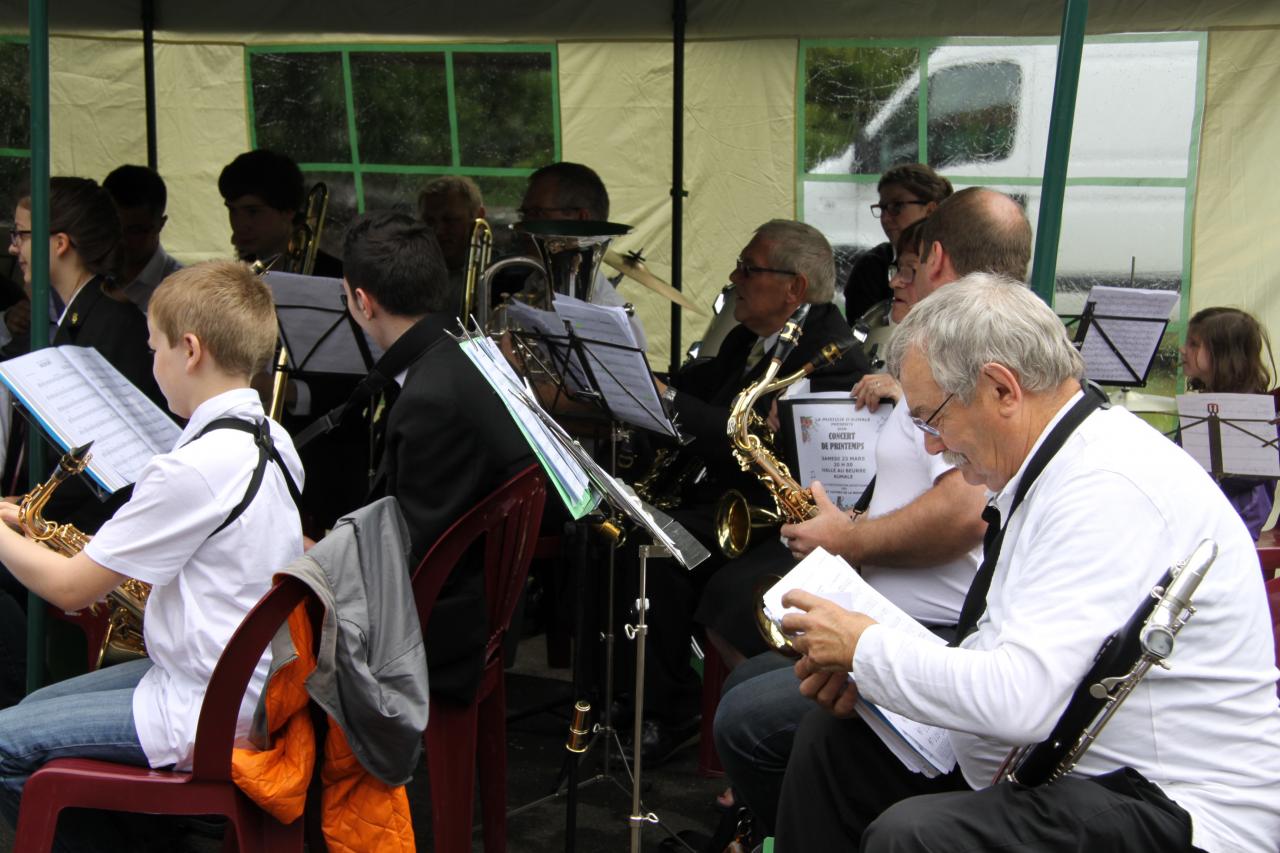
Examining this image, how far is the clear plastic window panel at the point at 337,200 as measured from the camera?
6.29 metres

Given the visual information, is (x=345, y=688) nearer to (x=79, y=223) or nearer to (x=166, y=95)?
(x=79, y=223)

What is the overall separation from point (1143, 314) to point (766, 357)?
115 cm

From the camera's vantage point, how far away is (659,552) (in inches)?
113

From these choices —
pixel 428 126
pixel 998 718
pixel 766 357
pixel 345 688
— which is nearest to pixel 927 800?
pixel 998 718

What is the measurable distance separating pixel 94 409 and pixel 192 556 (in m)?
0.65

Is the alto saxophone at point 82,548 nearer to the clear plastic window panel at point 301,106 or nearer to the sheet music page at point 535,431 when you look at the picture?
the sheet music page at point 535,431

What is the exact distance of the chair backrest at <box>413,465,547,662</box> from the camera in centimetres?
266

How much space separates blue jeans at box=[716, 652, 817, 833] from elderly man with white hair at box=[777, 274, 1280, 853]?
0.58 m

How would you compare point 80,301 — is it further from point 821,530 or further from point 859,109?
point 859,109

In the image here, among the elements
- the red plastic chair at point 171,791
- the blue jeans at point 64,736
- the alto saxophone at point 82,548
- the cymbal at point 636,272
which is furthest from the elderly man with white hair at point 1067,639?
the cymbal at point 636,272

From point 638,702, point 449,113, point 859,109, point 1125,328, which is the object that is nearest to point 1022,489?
point 638,702

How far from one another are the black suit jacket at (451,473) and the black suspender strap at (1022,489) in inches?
41.7

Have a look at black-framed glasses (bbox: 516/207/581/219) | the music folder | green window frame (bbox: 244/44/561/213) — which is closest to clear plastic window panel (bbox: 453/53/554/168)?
green window frame (bbox: 244/44/561/213)

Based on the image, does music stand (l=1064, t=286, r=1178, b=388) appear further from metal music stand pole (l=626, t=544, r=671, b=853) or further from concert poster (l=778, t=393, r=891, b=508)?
metal music stand pole (l=626, t=544, r=671, b=853)
